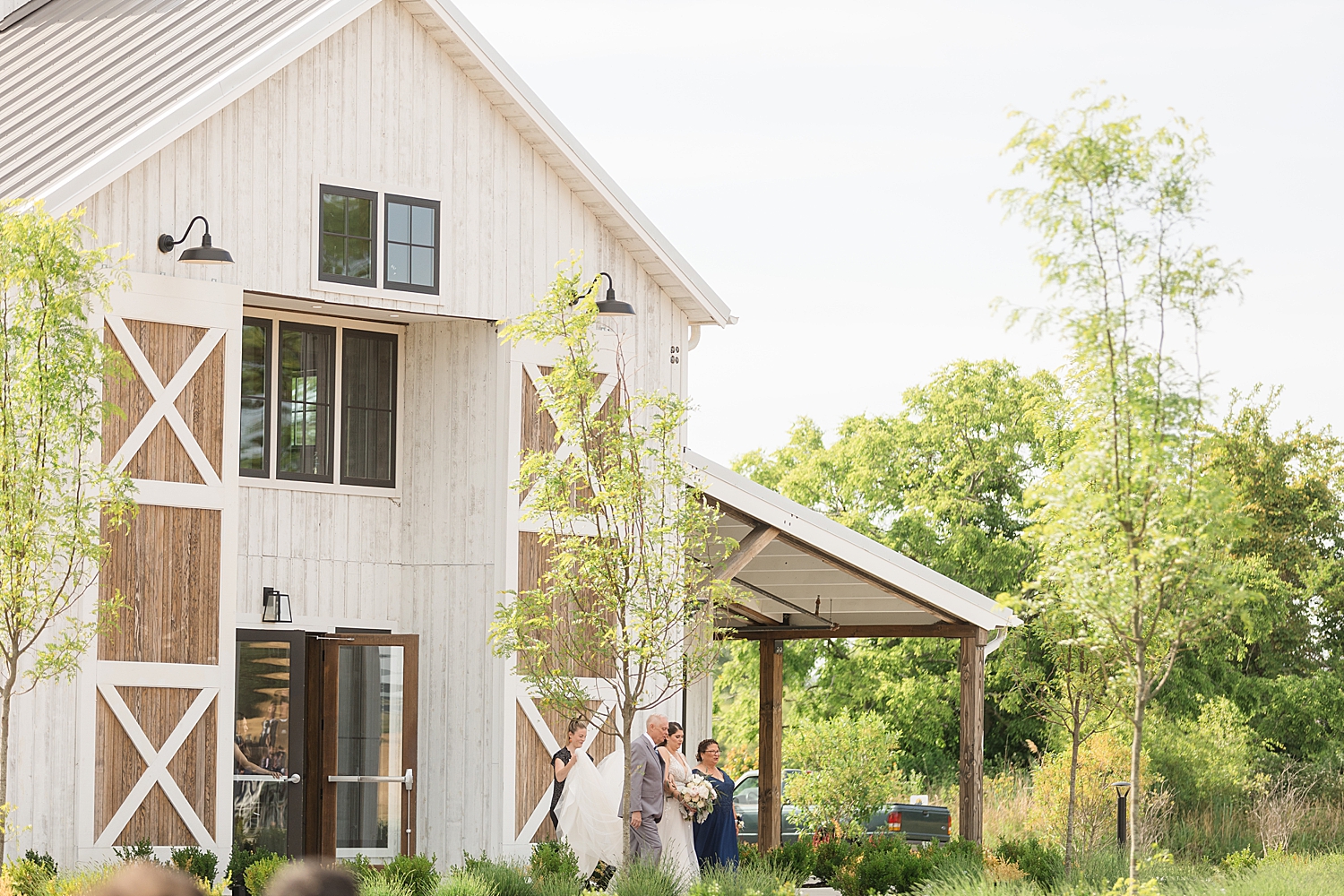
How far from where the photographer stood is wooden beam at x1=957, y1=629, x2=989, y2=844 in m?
16.9

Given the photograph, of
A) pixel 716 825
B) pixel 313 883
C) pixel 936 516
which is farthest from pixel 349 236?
pixel 936 516

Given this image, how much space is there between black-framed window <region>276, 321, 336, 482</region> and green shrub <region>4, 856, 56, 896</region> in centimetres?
420

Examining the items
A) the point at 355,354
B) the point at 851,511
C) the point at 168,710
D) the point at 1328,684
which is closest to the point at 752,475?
the point at 851,511

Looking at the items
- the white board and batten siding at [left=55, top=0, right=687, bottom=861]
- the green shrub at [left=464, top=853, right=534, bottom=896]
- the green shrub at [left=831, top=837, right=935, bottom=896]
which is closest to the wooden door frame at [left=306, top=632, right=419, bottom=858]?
→ the white board and batten siding at [left=55, top=0, right=687, bottom=861]

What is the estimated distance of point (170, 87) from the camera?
42.9 feet

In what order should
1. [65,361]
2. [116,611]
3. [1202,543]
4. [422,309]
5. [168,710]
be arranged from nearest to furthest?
1. [1202,543]
2. [65,361]
3. [116,611]
4. [168,710]
5. [422,309]

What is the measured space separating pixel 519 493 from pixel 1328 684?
20529 millimetres

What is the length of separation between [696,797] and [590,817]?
33.0 inches

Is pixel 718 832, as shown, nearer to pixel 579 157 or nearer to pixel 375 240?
pixel 375 240

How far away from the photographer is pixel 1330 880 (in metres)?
11.8

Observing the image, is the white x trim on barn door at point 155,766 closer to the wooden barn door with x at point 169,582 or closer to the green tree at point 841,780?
the wooden barn door with x at point 169,582

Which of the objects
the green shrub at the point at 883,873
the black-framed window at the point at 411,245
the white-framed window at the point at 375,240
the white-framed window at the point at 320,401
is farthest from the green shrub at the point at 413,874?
the black-framed window at the point at 411,245

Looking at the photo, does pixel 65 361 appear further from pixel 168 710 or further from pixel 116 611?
pixel 168 710

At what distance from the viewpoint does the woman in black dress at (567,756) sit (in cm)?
1363
